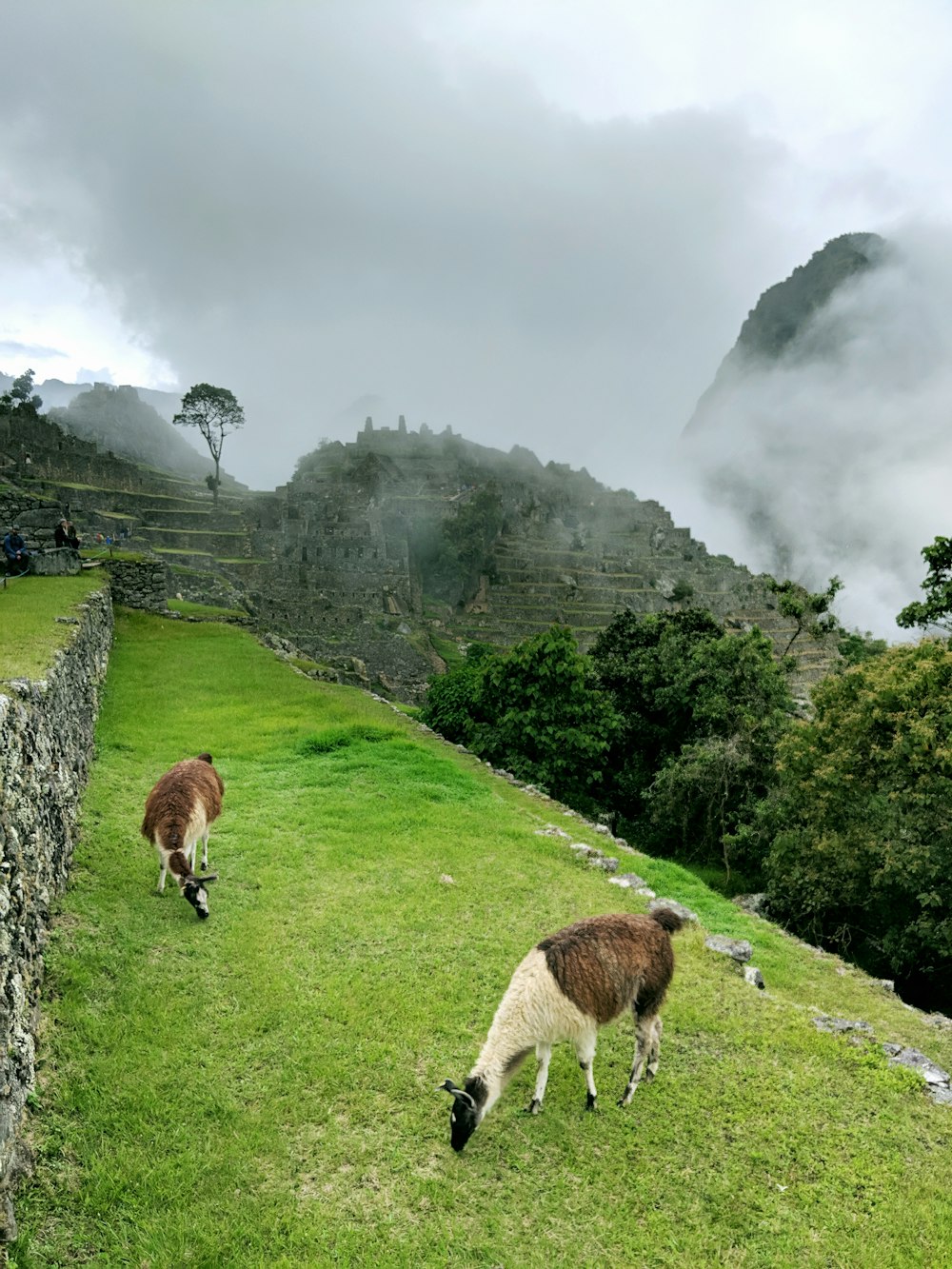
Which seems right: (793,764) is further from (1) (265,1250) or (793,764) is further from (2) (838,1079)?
(1) (265,1250)

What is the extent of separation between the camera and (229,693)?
17531mm

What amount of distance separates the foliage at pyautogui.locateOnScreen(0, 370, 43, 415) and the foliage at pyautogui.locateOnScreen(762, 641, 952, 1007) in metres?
59.2

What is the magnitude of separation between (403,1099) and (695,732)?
71.2 ft

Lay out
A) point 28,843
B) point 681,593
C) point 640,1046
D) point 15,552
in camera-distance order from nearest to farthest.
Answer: point 640,1046
point 28,843
point 15,552
point 681,593

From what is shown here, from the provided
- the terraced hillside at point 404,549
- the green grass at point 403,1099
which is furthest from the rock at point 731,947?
the terraced hillside at point 404,549

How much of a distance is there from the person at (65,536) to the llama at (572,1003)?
71.9 feet

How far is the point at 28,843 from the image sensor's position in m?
5.96

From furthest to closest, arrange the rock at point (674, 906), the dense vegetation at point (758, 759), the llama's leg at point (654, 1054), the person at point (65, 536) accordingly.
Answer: the person at point (65, 536) < the dense vegetation at point (758, 759) < the rock at point (674, 906) < the llama's leg at point (654, 1054)

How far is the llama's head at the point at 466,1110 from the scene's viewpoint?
488 cm

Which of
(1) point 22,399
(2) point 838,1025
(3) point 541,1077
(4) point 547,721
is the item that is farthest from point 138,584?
(1) point 22,399

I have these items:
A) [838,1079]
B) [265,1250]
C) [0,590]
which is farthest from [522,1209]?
[0,590]

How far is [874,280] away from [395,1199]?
23745cm

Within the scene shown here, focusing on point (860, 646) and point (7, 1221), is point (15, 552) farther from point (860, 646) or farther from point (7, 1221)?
point (860, 646)

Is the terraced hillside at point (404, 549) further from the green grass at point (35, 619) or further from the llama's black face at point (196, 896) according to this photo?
the llama's black face at point (196, 896)
